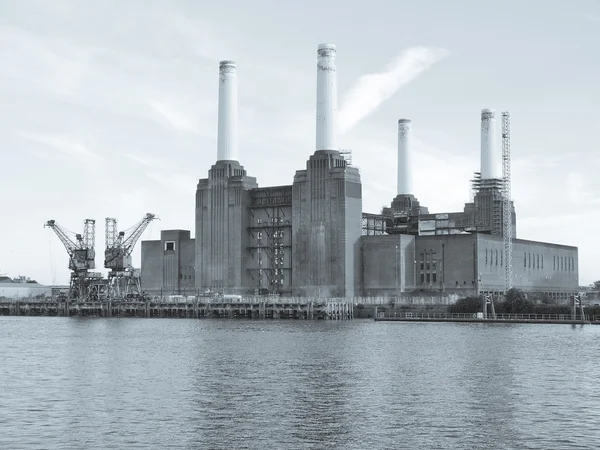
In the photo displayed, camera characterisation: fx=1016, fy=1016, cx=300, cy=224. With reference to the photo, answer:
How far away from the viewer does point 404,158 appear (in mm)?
186750

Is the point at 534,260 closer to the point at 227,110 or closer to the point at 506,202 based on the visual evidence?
the point at 506,202

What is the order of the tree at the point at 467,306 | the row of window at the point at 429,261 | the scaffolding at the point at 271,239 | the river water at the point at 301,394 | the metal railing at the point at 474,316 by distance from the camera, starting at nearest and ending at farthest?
1. the river water at the point at 301,394
2. the metal railing at the point at 474,316
3. the tree at the point at 467,306
4. the row of window at the point at 429,261
5. the scaffolding at the point at 271,239

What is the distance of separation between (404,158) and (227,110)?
39549mm

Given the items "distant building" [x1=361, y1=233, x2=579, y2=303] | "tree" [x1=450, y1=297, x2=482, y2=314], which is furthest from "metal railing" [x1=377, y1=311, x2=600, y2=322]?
"distant building" [x1=361, y1=233, x2=579, y2=303]

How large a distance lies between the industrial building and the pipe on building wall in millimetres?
185

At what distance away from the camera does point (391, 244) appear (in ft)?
508

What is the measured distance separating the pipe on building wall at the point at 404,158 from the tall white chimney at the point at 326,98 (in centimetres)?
3224

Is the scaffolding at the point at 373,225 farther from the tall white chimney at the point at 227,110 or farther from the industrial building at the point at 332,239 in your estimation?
the tall white chimney at the point at 227,110

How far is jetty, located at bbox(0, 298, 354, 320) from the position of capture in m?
143

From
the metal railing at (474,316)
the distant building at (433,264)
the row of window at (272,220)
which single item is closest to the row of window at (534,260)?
the distant building at (433,264)

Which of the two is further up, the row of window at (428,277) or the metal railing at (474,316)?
the row of window at (428,277)

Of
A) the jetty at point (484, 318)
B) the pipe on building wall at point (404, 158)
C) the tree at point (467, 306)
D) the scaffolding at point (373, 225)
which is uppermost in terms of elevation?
the pipe on building wall at point (404, 158)

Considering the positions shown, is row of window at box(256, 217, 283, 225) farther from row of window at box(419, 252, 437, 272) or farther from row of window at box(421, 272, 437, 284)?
row of window at box(421, 272, 437, 284)

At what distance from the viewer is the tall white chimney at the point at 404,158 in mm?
184000
